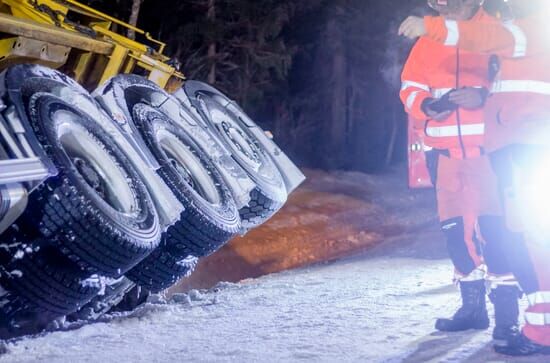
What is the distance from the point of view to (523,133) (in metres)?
3.96

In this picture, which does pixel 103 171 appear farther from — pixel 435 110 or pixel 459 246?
pixel 459 246

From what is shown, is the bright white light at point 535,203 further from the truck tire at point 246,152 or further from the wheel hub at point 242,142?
the wheel hub at point 242,142

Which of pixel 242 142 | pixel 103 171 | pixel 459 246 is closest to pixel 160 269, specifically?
pixel 103 171

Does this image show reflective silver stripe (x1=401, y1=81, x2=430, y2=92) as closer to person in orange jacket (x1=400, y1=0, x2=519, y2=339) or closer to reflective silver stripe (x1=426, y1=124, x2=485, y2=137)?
person in orange jacket (x1=400, y1=0, x2=519, y2=339)

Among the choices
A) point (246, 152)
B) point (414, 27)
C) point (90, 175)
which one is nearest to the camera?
point (414, 27)

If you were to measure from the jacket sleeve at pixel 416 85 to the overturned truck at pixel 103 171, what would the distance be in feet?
5.24

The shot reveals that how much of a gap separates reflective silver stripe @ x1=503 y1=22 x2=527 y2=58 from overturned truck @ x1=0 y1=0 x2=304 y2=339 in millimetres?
2250

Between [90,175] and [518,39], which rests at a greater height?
[518,39]

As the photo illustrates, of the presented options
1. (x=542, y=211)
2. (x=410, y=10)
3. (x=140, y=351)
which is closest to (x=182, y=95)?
(x=140, y=351)

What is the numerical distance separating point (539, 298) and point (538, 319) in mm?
106

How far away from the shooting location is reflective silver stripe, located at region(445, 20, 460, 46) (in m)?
3.89

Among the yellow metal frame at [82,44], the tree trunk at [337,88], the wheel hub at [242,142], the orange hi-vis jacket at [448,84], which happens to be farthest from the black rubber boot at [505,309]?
the tree trunk at [337,88]

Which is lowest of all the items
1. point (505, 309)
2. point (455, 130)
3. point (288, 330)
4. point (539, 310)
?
point (288, 330)

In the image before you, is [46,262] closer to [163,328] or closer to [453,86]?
[163,328]
